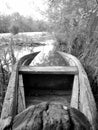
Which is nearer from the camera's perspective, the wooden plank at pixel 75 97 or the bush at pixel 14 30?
the wooden plank at pixel 75 97

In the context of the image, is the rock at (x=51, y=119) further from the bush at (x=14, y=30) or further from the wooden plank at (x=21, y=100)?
the bush at (x=14, y=30)

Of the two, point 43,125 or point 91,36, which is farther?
point 91,36

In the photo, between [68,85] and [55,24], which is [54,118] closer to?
[68,85]

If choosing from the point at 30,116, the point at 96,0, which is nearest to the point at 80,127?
the point at 30,116

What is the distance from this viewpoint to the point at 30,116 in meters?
0.69

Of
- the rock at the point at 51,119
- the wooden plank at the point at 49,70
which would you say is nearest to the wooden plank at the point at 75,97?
the wooden plank at the point at 49,70

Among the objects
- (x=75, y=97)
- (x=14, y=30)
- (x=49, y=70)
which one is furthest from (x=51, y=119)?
(x=14, y=30)

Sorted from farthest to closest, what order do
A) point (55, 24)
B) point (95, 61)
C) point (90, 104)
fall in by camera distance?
1. point (55, 24)
2. point (95, 61)
3. point (90, 104)

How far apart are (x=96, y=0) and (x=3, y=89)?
1625 millimetres

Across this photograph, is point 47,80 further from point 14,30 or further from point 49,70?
point 14,30

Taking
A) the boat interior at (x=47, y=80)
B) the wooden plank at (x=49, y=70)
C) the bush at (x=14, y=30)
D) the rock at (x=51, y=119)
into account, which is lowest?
the bush at (x=14, y=30)

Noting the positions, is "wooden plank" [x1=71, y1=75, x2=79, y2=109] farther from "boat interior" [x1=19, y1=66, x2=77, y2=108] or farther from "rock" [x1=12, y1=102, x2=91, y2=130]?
"rock" [x1=12, y1=102, x2=91, y2=130]

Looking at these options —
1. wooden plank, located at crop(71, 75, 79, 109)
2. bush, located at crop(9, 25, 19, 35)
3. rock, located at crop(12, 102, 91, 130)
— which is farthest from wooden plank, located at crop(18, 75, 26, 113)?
bush, located at crop(9, 25, 19, 35)

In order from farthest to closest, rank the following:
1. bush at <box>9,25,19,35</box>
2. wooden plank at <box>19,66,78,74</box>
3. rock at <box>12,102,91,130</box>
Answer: bush at <box>9,25,19,35</box> → wooden plank at <box>19,66,78,74</box> → rock at <box>12,102,91,130</box>
